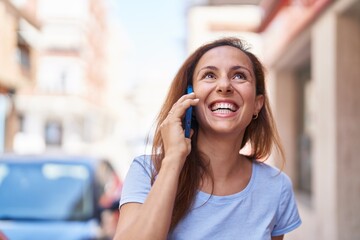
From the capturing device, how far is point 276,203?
1.80 metres

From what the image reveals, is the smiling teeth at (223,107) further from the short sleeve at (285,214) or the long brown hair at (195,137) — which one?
the short sleeve at (285,214)

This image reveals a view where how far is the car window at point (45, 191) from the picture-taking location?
480 cm

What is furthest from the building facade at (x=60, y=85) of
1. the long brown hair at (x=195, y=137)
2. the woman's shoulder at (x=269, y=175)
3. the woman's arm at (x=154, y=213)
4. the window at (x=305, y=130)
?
the woman's arm at (x=154, y=213)

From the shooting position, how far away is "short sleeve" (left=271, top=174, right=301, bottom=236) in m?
1.82

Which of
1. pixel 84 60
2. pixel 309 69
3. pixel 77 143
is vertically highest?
pixel 84 60

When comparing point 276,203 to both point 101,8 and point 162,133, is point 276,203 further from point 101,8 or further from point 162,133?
point 101,8

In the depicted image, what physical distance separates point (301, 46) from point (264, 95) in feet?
23.3

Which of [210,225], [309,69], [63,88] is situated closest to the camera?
[210,225]

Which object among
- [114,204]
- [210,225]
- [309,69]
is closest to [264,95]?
[210,225]

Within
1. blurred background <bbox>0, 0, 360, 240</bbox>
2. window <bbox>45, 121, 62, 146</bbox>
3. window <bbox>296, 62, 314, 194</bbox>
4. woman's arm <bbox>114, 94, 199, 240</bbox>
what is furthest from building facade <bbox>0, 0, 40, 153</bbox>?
window <bbox>45, 121, 62, 146</bbox>

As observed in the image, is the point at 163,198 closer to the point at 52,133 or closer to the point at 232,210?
the point at 232,210

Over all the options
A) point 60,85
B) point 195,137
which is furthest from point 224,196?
point 60,85

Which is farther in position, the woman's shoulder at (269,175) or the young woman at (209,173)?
the woman's shoulder at (269,175)

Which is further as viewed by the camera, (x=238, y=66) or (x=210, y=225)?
(x=238, y=66)
